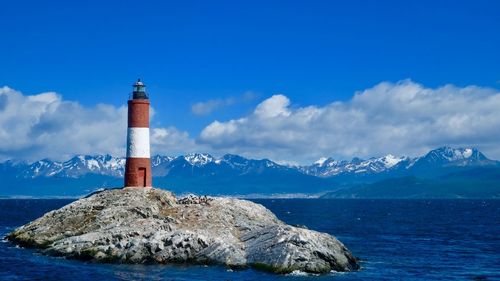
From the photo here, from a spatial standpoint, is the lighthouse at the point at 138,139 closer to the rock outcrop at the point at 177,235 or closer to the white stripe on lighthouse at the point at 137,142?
the white stripe on lighthouse at the point at 137,142

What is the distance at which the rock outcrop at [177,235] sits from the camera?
4869 cm

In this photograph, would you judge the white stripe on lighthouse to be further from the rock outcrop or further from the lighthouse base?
the rock outcrop

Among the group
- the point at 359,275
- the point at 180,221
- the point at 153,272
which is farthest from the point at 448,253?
the point at 153,272

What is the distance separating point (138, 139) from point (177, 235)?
1861cm

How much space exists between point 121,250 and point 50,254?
7147mm

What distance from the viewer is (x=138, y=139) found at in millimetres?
68438

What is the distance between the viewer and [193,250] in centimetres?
5162

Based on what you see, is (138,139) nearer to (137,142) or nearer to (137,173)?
(137,142)

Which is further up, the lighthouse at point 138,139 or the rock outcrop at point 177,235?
the lighthouse at point 138,139

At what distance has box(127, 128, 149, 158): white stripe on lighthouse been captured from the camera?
224ft

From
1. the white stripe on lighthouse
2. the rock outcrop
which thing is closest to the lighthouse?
the white stripe on lighthouse

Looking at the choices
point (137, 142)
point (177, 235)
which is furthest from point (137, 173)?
point (177, 235)

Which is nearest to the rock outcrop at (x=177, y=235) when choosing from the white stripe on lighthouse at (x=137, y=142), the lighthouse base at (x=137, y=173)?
the lighthouse base at (x=137, y=173)

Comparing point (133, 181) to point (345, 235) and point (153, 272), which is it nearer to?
point (153, 272)
